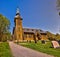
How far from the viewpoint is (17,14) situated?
328 feet

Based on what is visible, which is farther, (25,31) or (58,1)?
(25,31)

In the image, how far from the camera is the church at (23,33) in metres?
93.1

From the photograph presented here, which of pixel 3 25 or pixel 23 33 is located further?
pixel 23 33

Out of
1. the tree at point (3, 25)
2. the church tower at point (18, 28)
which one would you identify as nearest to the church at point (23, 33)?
the church tower at point (18, 28)

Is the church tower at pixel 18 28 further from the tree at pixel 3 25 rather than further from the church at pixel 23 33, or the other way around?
the tree at pixel 3 25

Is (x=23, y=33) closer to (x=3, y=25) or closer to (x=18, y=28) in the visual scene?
(x=18, y=28)

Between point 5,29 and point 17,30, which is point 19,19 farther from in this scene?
point 5,29

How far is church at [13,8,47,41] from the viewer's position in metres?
93.1

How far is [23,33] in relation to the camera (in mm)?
96500

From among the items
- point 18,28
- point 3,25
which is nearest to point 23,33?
point 18,28

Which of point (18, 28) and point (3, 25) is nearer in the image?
point (3, 25)

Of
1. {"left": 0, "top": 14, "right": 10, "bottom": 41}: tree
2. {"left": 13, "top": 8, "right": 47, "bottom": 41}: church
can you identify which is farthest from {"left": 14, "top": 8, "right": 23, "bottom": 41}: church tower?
{"left": 0, "top": 14, "right": 10, "bottom": 41}: tree

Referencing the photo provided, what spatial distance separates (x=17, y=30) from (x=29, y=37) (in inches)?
383

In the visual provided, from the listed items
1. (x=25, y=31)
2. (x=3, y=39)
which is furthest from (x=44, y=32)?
(x=3, y=39)
